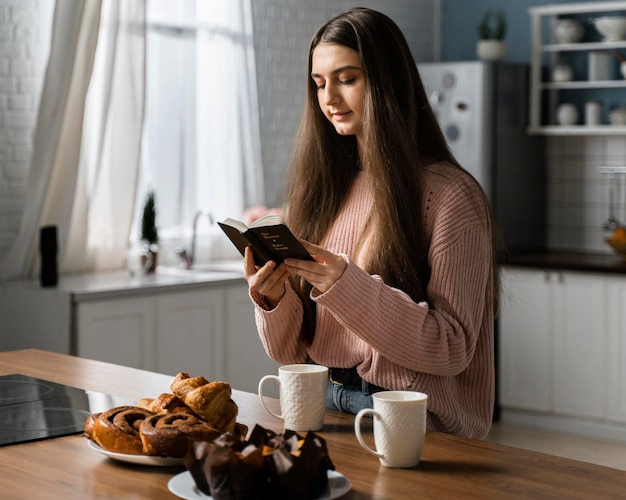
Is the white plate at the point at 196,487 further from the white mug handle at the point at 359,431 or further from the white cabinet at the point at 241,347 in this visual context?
the white cabinet at the point at 241,347

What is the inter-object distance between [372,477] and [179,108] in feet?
13.2

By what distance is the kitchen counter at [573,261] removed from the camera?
528 cm

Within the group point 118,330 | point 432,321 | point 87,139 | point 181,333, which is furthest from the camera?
point 87,139

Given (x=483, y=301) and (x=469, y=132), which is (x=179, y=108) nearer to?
(x=469, y=132)

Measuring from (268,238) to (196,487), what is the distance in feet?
1.81

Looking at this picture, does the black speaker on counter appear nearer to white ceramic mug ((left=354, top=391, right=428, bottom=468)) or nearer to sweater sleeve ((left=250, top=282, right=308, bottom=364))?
Result: sweater sleeve ((left=250, top=282, right=308, bottom=364))

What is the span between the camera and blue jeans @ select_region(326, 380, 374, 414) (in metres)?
2.22

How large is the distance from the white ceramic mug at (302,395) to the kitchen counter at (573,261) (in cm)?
336

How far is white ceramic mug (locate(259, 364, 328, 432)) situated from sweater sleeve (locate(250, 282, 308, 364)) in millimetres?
306

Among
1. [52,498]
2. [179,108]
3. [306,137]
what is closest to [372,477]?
[52,498]

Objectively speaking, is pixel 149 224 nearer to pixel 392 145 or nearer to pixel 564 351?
pixel 564 351

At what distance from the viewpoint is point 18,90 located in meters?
4.67

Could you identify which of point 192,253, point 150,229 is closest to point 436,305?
point 150,229

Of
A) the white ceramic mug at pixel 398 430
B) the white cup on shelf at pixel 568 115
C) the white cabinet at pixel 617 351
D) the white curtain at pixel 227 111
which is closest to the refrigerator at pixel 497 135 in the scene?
the white cup on shelf at pixel 568 115
